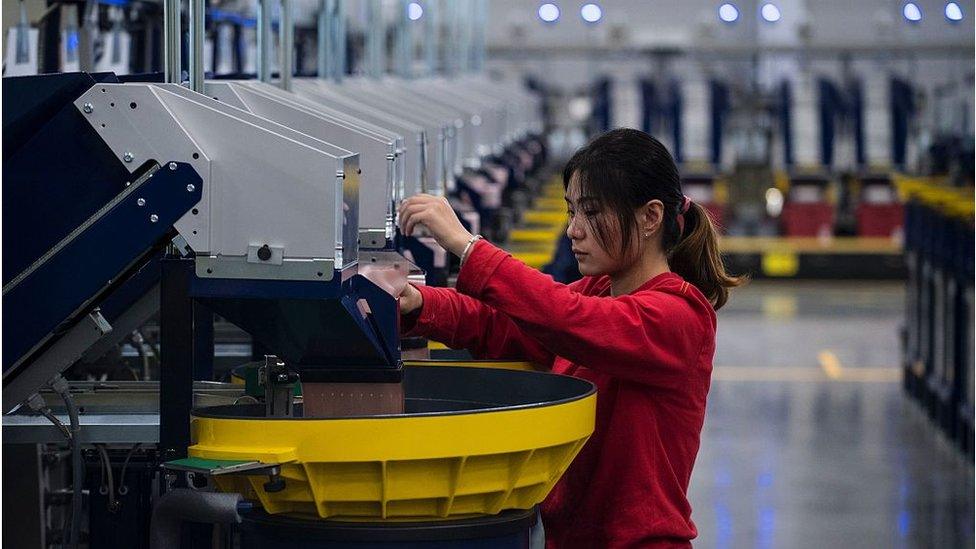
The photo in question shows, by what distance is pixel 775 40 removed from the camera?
16.6 metres

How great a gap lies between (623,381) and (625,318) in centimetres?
19

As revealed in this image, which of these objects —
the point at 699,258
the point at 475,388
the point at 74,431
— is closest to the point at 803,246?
the point at 699,258

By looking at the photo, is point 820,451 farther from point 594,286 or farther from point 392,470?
point 392,470

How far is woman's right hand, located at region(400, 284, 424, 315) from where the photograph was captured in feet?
8.75

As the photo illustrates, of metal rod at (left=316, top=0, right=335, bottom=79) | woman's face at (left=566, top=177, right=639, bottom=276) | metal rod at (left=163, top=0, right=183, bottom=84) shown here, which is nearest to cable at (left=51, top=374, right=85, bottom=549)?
metal rod at (left=163, top=0, right=183, bottom=84)

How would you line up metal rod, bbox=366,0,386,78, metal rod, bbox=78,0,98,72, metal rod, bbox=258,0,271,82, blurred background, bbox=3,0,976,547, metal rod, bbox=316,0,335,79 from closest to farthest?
1. metal rod, bbox=258,0,271,82
2. metal rod, bbox=78,0,98,72
3. metal rod, bbox=316,0,335,79
4. metal rod, bbox=366,0,386,78
5. blurred background, bbox=3,0,976,547

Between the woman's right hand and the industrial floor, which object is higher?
the woman's right hand

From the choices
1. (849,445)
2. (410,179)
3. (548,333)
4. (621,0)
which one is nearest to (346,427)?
(548,333)

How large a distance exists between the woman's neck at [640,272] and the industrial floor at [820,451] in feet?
11.8

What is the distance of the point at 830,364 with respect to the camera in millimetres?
10953

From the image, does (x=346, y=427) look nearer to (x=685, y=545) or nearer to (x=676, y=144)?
(x=685, y=545)

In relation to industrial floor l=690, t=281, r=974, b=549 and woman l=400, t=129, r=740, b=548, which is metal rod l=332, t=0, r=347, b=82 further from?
industrial floor l=690, t=281, r=974, b=549

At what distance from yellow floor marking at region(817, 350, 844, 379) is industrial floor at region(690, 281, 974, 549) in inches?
0.4

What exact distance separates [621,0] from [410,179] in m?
14.5
